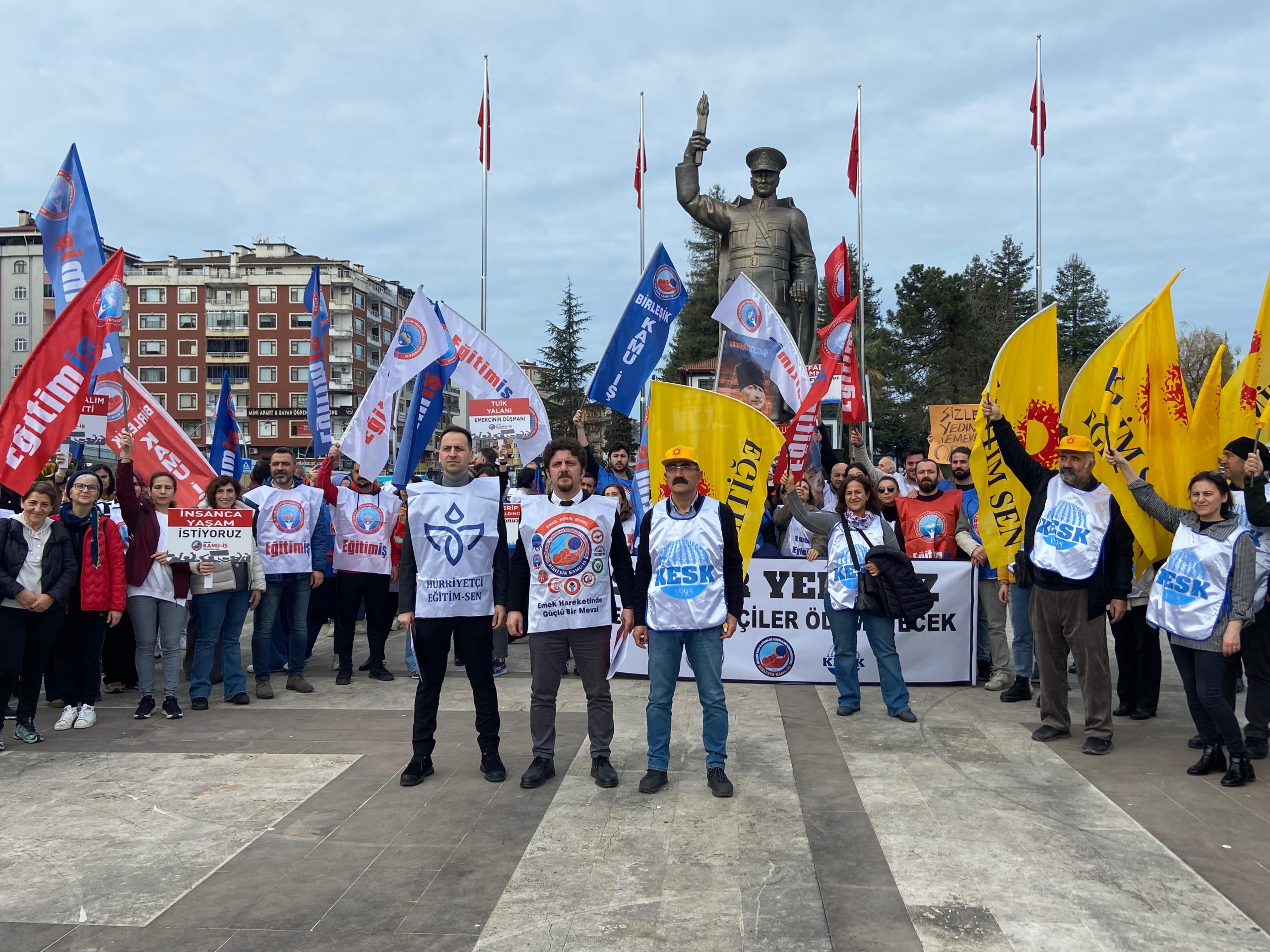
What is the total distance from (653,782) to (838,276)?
9.22 m

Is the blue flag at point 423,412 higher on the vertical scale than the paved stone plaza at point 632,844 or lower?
higher

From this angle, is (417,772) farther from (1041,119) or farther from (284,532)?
(1041,119)

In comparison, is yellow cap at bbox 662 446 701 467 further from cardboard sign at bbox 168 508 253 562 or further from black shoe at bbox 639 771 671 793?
cardboard sign at bbox 168 508 253 562

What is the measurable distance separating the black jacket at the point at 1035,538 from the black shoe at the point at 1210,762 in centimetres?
101

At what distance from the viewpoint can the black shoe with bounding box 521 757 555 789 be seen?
220 inches

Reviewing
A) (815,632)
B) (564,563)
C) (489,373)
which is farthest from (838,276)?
(564,563)

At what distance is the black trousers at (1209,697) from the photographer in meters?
5.73

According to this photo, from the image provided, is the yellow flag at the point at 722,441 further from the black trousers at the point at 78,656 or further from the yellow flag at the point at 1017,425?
the black trousers at the point at 78,656

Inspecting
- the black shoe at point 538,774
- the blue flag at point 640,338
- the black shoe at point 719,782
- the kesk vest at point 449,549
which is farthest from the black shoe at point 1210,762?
the blue flag at point 640,338

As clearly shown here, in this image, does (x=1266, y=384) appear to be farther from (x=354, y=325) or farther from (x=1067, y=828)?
(x=354, y=325)

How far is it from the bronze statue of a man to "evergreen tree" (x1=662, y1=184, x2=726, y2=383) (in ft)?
118

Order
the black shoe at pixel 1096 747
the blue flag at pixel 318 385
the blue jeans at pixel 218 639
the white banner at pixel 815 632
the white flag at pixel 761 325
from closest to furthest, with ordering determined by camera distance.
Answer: the black shoe at pixel 1096 747 < the blue jeans at pixel 218 639 < the white banner at pixel 815 632 < the white flag at pixel 761 325 < the blue flag at pixel 318 385

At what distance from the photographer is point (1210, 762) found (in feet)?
19.3

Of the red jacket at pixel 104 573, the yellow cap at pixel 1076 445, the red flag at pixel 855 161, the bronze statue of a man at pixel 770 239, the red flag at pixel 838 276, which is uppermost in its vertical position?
the red flag at pixel 855 161
